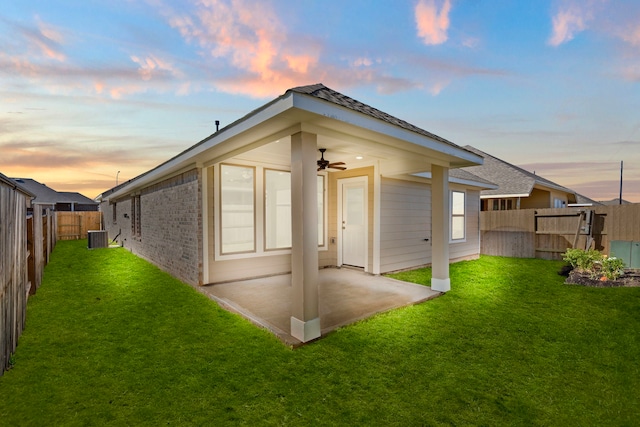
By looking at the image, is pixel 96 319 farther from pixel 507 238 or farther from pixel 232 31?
pixel 507 238

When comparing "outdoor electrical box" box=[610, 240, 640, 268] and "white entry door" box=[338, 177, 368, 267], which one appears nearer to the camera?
"white entry door" box=[338, 177, 368, 267]

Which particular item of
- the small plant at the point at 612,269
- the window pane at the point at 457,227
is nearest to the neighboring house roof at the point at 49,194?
the window pane at the point at 457,227

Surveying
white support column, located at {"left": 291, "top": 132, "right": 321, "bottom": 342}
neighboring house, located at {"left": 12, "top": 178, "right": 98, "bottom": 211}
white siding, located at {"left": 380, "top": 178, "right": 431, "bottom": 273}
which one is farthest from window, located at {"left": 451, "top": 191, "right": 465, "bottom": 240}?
neighboring house, located at {"left": 12, "top": 178, "right": 98, "bottom": 211}

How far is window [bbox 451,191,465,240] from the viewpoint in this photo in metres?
9.39

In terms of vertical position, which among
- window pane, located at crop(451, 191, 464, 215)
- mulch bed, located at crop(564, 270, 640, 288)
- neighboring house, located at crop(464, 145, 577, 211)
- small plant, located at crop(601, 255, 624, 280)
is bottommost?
mulch bed, located at crop(564, 270, 640, 288)

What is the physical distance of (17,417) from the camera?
215 centimetres

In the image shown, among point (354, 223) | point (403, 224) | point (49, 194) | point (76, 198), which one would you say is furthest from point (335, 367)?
point (76, 198)

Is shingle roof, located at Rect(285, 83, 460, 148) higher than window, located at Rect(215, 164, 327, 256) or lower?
higher

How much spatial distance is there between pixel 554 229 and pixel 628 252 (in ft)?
7.47

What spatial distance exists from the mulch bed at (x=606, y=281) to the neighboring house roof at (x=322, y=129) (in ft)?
12.3

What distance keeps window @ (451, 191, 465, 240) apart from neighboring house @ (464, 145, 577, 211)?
4.86 meters

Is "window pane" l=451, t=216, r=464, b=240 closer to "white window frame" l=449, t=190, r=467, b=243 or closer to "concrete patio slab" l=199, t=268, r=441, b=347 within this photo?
"white window frame" l=449, t=190, r=467, b=243

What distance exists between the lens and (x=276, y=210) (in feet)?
22.9

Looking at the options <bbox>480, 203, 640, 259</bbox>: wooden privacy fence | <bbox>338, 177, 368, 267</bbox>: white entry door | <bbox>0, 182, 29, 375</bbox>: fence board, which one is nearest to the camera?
<bbox>0, 182, 29, 375</bbox>: fence board
